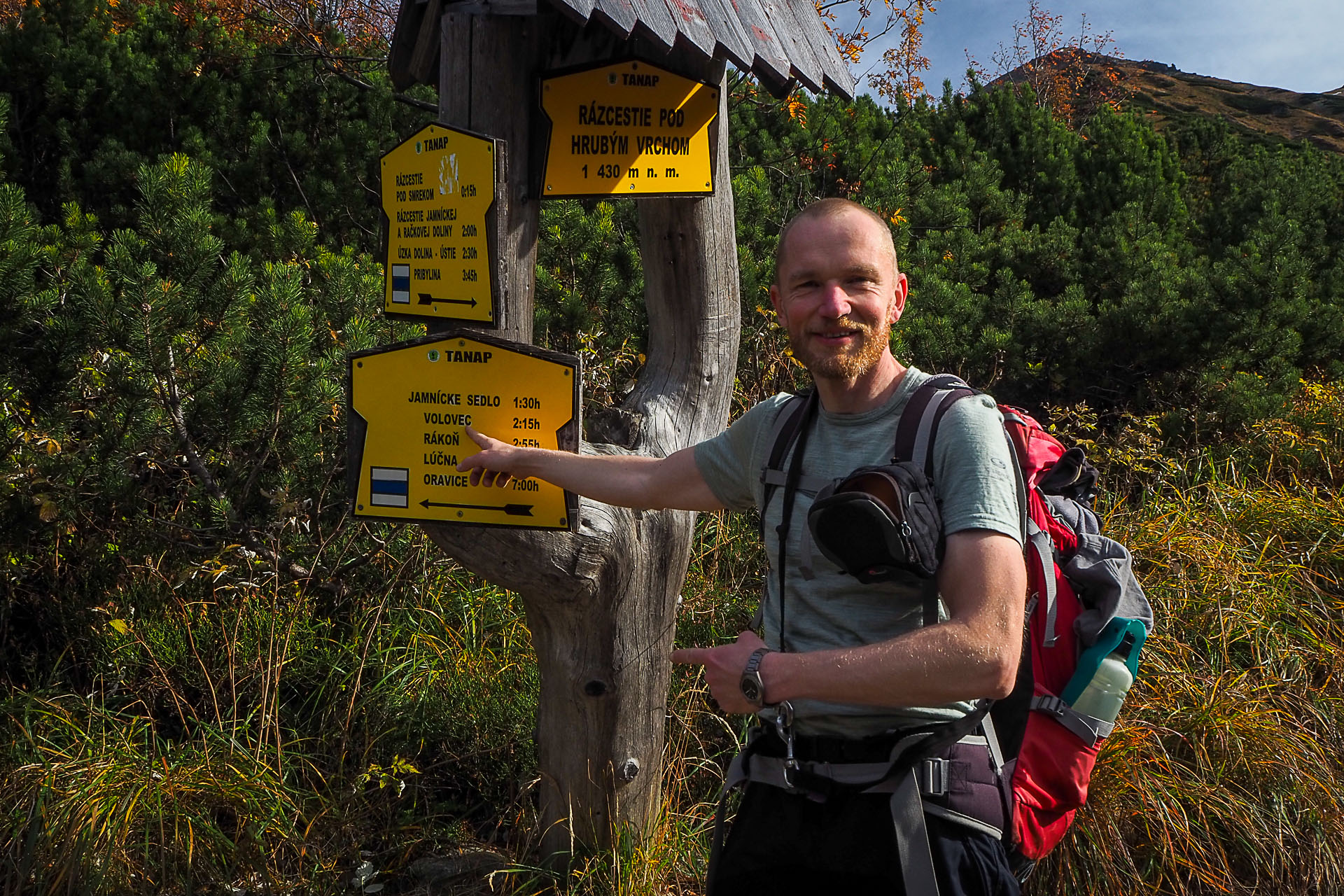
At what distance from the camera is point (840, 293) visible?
188 cm

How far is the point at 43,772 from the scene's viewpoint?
302 cm

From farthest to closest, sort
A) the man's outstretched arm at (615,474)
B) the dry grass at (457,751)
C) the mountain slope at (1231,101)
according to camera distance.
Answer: the mountain slope at (1231,101)
the dry grass at (457,751)
the man's outstretched arm at (615,474)

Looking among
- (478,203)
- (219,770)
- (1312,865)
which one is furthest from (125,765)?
(1312,865)

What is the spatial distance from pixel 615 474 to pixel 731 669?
0.72 metres

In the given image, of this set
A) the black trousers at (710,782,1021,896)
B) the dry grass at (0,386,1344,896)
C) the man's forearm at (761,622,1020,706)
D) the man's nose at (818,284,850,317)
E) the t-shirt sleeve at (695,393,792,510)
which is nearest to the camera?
the man's forearm at (761,622,1020,706)

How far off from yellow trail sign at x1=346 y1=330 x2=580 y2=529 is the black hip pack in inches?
34.9

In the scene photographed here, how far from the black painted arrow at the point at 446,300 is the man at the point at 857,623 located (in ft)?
2.40

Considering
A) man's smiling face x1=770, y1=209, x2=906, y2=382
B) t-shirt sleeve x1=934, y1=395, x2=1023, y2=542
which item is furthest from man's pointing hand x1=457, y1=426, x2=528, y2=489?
t-shirt sleeve x1=934, y1=395, x2=1023, y2=542

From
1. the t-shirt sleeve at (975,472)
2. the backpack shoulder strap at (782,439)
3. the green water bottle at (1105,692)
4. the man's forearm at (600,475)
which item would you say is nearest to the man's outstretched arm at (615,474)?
the man's forearm at (600,475)

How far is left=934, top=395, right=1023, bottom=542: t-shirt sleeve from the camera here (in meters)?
1.63

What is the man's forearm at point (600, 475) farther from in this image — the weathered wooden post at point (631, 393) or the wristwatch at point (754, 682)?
the wristwatch at point (754, 682)

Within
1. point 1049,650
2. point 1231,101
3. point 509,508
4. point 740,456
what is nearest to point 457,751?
point 509,508

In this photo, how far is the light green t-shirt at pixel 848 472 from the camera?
1661mm

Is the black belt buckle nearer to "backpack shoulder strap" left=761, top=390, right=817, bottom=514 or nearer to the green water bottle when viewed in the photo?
the green water bottle
